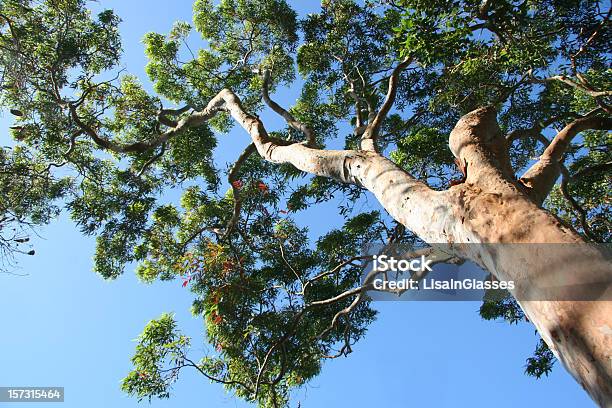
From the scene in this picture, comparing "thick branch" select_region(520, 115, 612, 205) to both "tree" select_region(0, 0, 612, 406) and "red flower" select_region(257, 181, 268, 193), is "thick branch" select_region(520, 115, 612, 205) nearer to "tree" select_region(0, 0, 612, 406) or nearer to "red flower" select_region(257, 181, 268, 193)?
"tree" select_region(0, 0, 612, 406)

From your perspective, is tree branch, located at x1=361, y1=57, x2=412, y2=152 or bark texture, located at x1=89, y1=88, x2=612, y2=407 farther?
tree branch, located at x1=361, y1=57, x2=412, y2=152

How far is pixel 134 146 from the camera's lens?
24.4 feet

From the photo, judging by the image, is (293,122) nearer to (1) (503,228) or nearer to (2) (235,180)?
(2) (235,180)

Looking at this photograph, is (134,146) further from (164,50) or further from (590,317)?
(590,317)

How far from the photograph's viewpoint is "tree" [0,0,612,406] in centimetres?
483

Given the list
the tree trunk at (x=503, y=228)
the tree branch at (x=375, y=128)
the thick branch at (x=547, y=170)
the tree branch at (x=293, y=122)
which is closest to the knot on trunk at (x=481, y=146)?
the tree trunk at (x=503, y=228)

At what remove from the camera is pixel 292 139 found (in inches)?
355

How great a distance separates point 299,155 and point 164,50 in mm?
7821

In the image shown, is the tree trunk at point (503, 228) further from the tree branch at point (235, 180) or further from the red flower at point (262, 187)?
the red flower at point (262, 187)

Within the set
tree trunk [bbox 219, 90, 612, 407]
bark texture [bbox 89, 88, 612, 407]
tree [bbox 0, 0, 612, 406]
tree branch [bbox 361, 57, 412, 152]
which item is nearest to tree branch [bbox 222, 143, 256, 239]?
tree [bbox 0, 0, 612, 406]

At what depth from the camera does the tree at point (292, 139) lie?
4832 millimetres

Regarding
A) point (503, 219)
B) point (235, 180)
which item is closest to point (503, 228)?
point (503, 219)

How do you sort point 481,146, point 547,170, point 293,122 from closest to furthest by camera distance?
1. point 481,146
2. point 547,170
3. point 293,122


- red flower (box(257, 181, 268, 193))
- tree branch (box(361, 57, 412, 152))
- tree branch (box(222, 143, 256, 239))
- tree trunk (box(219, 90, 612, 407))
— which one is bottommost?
tree trunk (box(219, 90, 612, 407))
